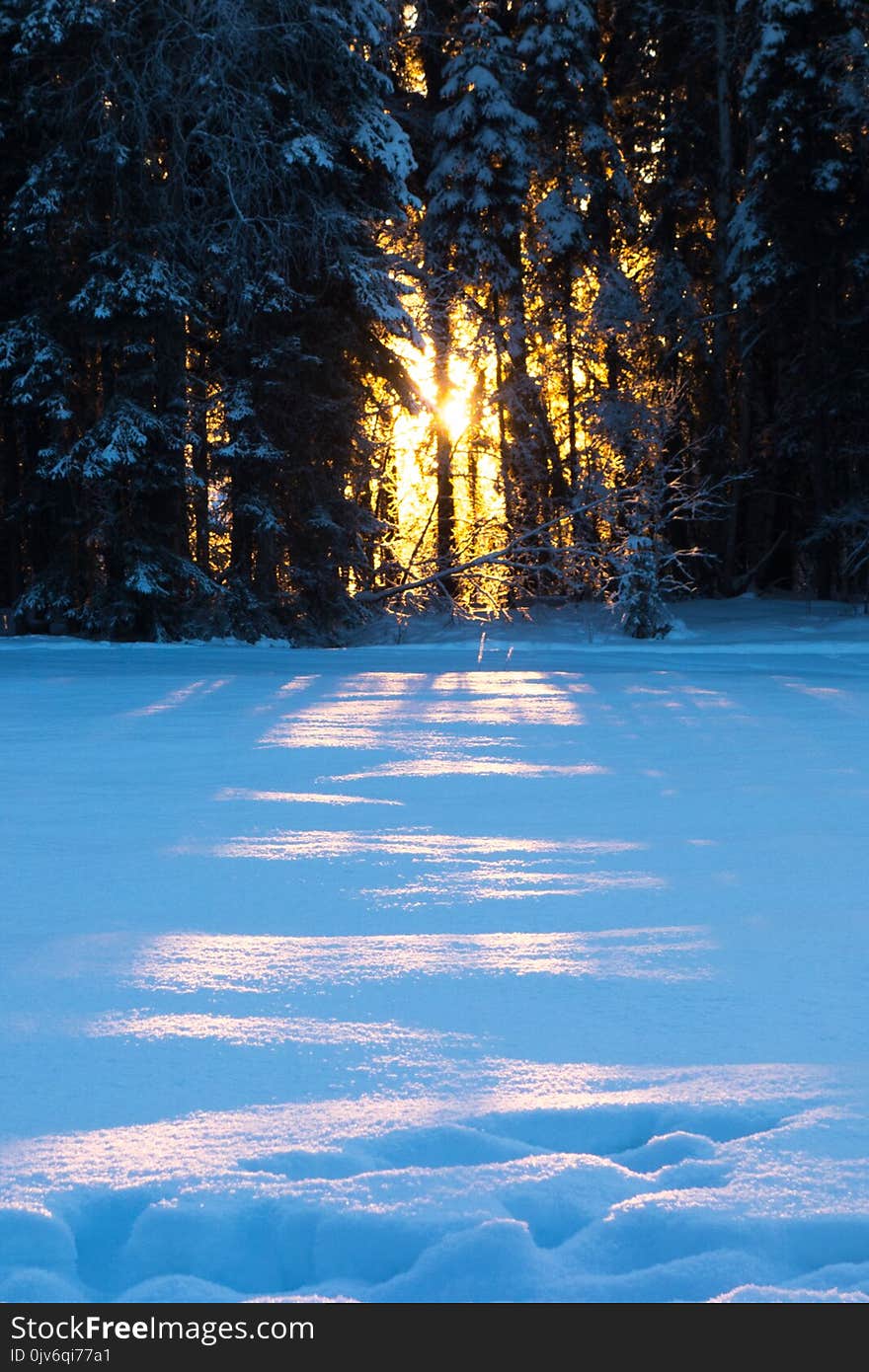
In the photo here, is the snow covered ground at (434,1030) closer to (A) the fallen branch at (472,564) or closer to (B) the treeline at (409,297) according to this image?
(A) the fallen branch at (472,564)

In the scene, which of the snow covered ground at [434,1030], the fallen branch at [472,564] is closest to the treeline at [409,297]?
the fallen branch at [472,564]

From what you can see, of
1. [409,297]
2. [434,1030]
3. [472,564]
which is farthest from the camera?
[409,297]

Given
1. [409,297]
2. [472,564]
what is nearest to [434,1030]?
[472,564]

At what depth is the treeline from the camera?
1534 centimetres

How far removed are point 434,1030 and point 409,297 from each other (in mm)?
16203

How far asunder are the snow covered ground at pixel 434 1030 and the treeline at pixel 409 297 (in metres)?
10.1

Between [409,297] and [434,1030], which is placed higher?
[409,297]

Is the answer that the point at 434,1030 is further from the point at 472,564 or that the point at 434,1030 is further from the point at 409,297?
the point at 409,297

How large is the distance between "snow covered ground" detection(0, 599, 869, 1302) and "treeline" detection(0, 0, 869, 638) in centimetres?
1006

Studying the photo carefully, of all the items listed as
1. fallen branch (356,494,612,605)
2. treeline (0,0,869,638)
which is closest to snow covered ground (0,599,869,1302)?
fallen branch (356,494,612,605)

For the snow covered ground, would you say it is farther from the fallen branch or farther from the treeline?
the treeline

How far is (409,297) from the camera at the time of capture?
17.9 metres

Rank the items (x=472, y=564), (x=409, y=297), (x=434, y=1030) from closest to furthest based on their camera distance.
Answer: (x=434, y=1030) < (x=472, y=564) < (x=409, y=297)

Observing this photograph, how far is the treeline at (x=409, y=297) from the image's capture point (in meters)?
15.3
